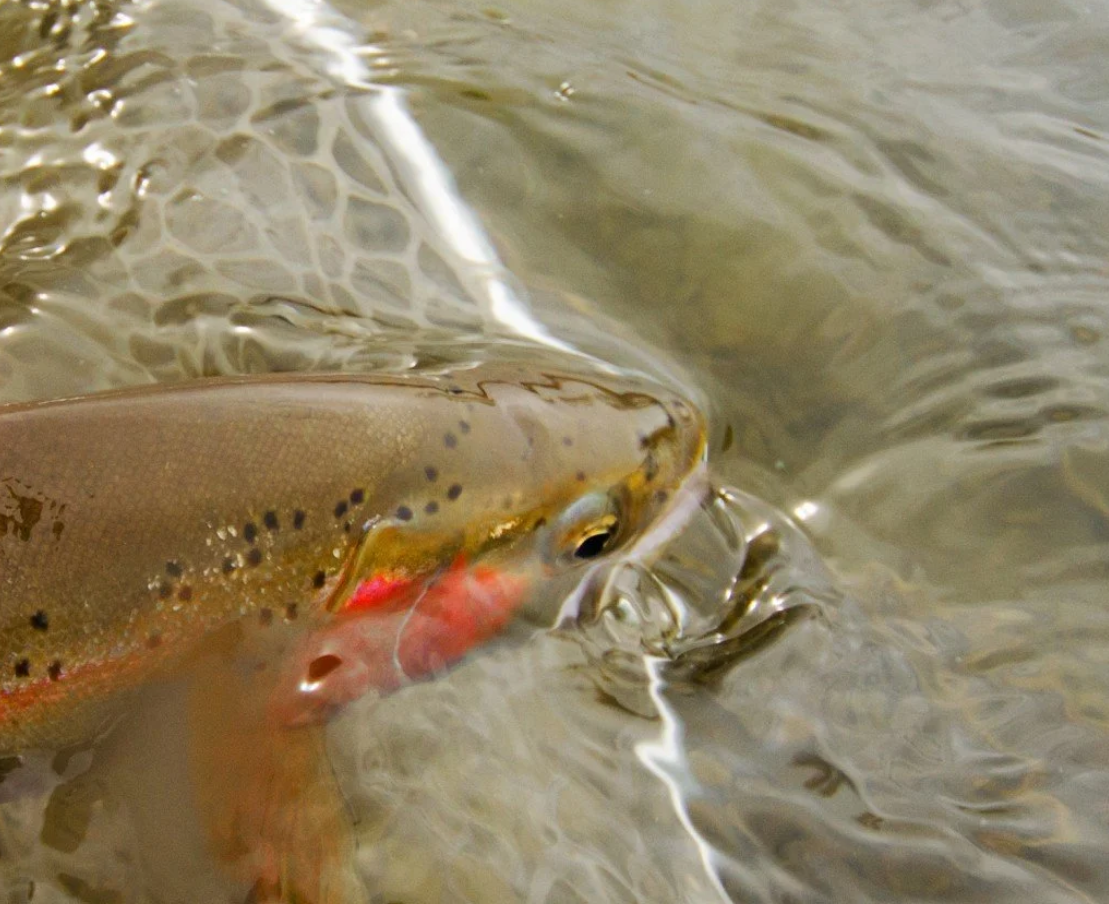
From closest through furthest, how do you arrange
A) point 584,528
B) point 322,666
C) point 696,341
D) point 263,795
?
point 263,795
point 322,666
point 584,528
point 696,341

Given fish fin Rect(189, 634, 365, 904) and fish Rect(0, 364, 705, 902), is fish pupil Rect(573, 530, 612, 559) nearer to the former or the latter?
fish Rect(0, 364, 705, 902)

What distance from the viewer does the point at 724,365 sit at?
2.84 m

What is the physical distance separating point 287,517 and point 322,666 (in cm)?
30

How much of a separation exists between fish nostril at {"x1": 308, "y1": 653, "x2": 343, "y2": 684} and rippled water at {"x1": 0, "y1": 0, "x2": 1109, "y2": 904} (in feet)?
0.36

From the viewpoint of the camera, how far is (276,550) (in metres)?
2.04

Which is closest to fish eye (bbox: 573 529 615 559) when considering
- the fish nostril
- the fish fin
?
the fish nostril

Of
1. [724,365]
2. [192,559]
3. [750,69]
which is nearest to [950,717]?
[724,365]

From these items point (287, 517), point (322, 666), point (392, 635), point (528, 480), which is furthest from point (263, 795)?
point (528, 480)

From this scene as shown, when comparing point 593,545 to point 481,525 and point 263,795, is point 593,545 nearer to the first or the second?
point 481,525

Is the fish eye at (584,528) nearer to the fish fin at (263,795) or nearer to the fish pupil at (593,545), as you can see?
the fish pupil at (593,545)

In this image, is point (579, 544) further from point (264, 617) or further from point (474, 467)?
point (264, 617)

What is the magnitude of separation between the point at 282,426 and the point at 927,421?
1521 mm

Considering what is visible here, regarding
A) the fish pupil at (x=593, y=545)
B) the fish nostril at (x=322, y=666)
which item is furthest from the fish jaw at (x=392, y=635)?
the fish pupil at (x=593, y=545)

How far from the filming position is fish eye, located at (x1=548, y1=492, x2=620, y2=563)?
2.27 m
